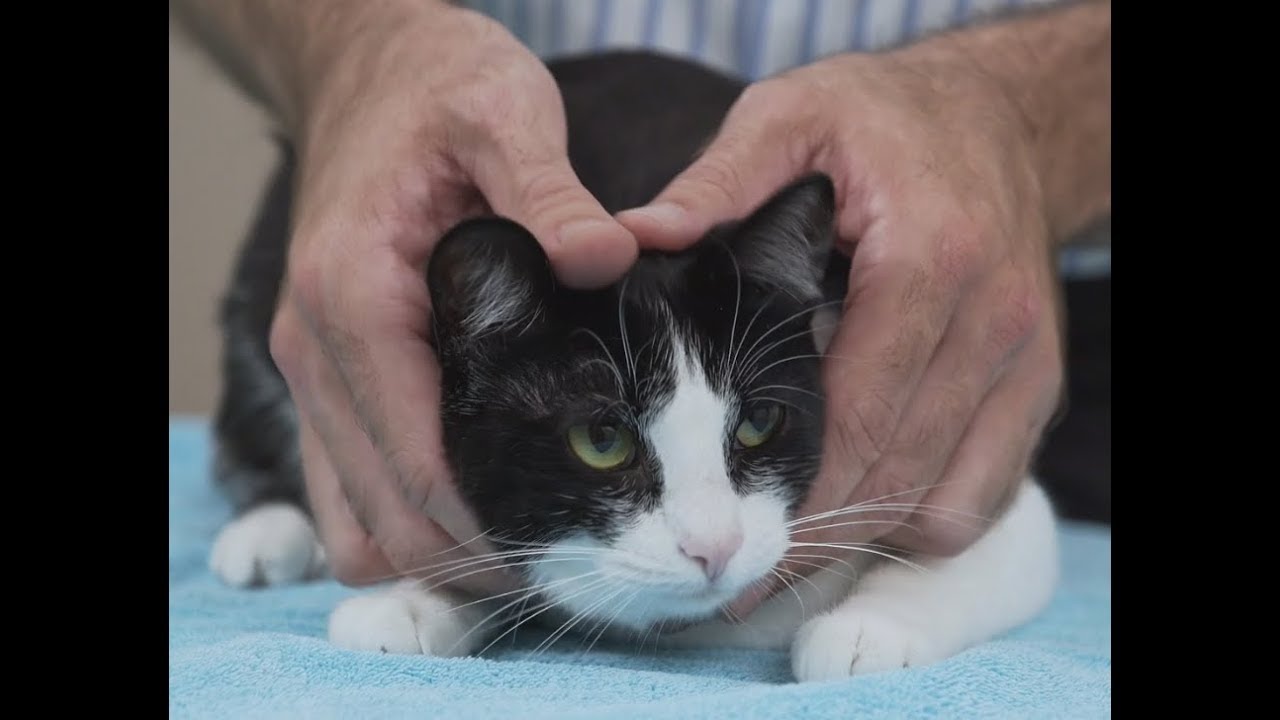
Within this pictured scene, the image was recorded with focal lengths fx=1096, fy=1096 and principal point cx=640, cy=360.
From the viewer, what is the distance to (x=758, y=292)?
3.00 ft

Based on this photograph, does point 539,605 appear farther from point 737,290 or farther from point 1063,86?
point 1063,86

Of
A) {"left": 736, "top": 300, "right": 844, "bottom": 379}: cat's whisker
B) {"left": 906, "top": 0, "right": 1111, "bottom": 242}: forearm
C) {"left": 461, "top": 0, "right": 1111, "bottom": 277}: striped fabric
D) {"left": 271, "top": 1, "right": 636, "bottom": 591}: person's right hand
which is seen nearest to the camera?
{"left": 271, "top": 1, "right": 636, "bottom": 591}: person's right hand

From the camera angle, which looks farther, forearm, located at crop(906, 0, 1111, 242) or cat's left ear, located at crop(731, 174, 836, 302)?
forearm, located at crop(906, 0, 1111, 242)

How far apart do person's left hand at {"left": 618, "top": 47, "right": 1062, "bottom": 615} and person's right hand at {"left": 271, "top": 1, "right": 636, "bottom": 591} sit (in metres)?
0.07

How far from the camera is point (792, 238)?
0.87 meters

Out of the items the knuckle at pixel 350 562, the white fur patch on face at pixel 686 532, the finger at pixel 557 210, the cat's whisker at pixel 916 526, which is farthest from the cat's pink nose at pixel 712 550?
the knuckle at pixel 350 562

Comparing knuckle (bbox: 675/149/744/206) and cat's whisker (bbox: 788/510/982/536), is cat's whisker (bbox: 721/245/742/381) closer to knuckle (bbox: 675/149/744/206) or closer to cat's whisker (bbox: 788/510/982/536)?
knuckle (bbox: 675/149/744/206)

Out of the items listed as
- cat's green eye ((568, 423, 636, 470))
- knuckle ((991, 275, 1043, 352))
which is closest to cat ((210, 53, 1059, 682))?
cat's green eye ((568, 423, 636, 470))

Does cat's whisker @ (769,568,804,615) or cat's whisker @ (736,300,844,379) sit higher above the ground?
cat's whisker @ (736,300,844,379)

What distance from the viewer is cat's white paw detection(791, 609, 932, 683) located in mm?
825

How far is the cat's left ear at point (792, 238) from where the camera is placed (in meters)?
0.83

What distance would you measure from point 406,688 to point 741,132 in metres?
0.48

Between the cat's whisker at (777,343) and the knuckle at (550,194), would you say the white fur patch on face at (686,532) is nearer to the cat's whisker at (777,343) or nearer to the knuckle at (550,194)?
the cat's whisker at (777,343)
